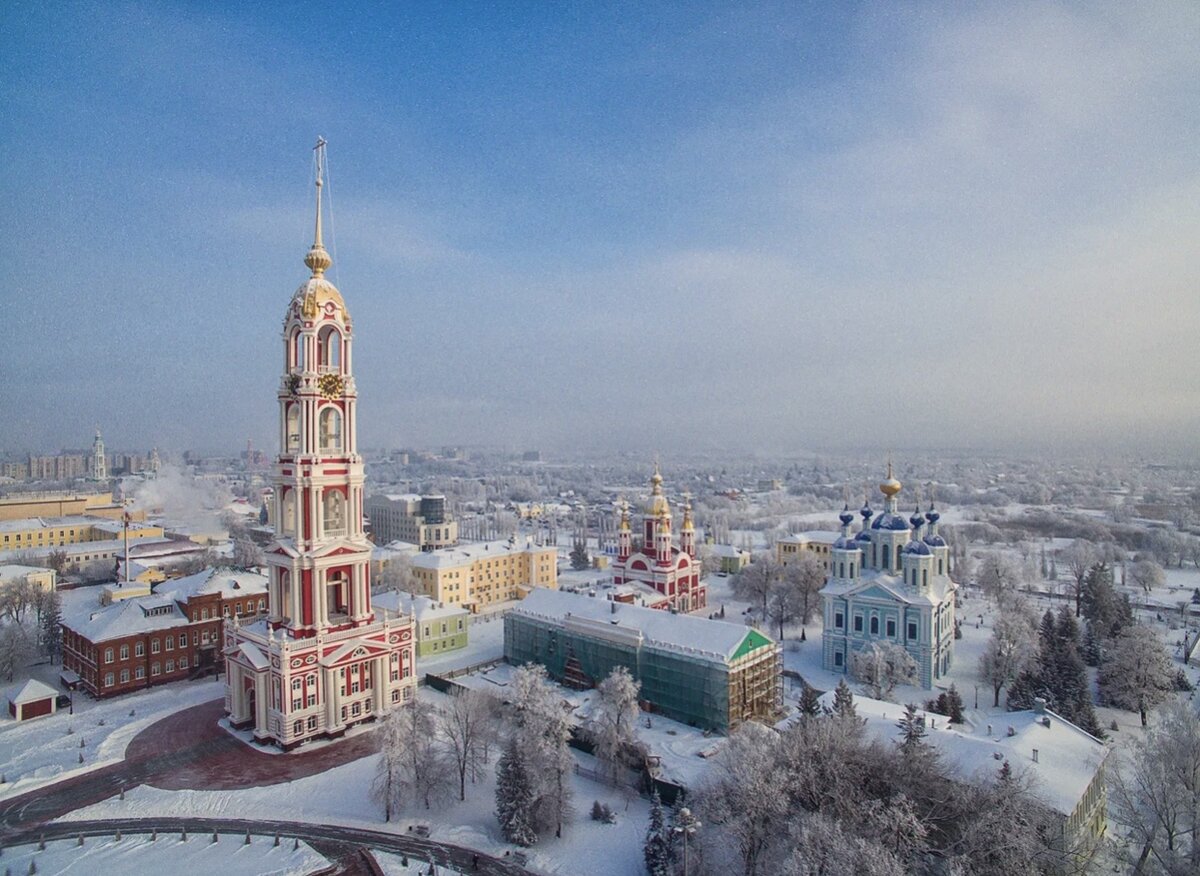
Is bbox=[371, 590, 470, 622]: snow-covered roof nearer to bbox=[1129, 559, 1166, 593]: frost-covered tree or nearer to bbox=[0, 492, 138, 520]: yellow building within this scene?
bbox=[0, 492, 138, 520]: yellow building

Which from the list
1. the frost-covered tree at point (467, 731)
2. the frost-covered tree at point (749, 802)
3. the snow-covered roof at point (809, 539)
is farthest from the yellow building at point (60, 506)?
the frost-covered tree at point (749, 802)

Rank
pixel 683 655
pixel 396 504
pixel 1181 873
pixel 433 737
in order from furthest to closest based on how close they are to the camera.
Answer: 1. pixel 396 504
2. pixel 683 655
3. pixel 433 737
4. pixel 1181 873

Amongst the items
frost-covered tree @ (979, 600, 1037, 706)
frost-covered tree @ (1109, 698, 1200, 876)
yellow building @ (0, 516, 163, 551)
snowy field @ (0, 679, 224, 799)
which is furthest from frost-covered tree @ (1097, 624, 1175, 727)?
yellow building @ (0, 516, 163, 551)

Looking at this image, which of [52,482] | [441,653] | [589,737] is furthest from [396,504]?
[589,737]

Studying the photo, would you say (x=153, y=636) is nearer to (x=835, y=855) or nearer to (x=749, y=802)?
(x=749, y=802)

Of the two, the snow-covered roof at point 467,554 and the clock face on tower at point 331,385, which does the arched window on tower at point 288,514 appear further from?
the snow-covered roof at point 467,554

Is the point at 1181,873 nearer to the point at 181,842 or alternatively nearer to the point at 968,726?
the point at 968,726
